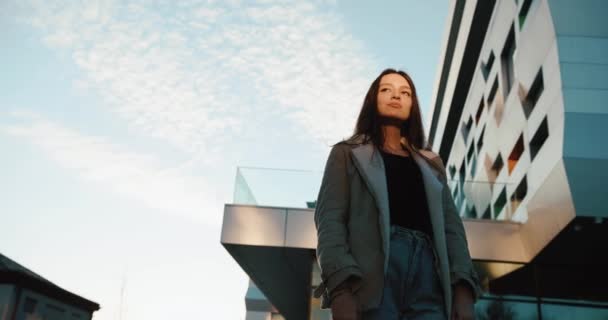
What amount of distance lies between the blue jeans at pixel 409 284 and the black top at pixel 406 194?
8 cm

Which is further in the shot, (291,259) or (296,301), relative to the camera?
(296,301)

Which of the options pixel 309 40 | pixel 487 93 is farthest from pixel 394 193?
pixel 487 93

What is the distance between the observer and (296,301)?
63.2 ft

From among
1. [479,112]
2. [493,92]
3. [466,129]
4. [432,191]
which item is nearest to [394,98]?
[432,191]

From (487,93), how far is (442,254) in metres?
19.8

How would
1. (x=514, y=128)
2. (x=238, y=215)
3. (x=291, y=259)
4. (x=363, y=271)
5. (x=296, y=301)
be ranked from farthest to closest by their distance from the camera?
(x=296, y=301)
(x=514, y=128)
(x=291, y=259)
(x=238, y=215)
(x=363, y=271)

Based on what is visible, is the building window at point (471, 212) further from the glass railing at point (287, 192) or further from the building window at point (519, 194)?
the building window at point (519, 194)

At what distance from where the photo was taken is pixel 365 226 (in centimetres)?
218

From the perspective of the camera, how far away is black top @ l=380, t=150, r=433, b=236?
2254 mm

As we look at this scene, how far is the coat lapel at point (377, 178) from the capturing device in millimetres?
2107

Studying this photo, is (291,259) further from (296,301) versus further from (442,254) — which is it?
(442,254)

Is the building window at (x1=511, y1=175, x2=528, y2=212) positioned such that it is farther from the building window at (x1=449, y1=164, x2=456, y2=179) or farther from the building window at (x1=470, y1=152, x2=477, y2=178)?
the building window at (x1=449, y1=164, x2=456, y2=179)

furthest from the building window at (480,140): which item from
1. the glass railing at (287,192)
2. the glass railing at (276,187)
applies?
the glass railing at (276,187)

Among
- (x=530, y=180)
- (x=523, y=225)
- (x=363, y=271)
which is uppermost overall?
(x=530, y=180)
